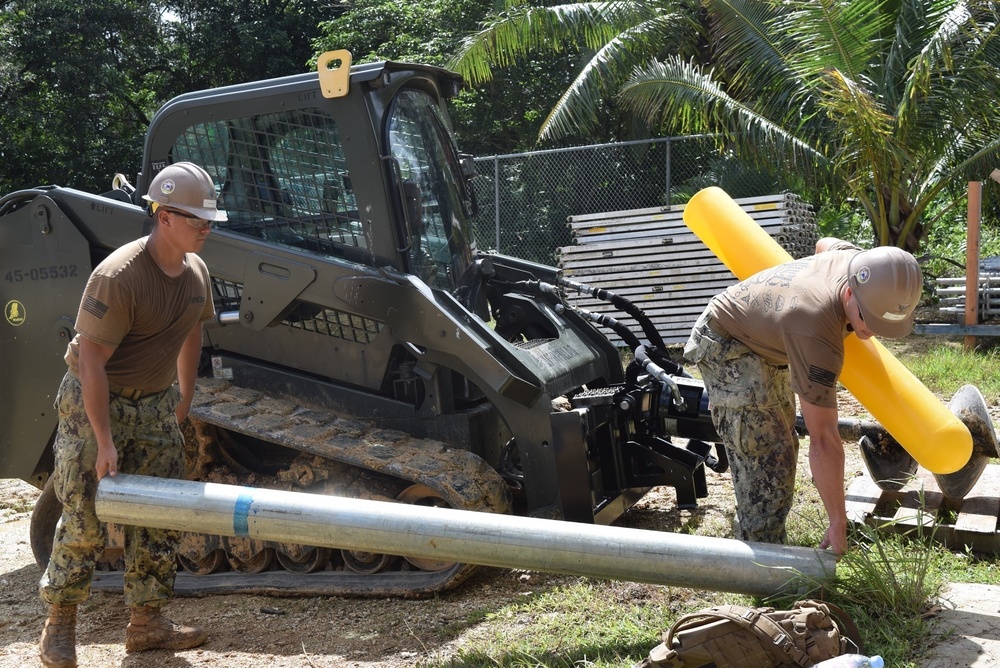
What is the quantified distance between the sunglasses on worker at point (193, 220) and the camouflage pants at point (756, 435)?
7.34 feet

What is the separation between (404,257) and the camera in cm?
531

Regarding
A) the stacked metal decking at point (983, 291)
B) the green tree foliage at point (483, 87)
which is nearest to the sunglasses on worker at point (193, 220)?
the stacked metal decking at point (983, 291)

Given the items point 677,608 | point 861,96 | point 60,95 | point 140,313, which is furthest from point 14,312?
point 60,95

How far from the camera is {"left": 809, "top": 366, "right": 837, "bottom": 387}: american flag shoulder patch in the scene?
12.2 ft

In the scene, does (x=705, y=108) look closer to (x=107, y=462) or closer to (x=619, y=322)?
(x=619, y=322)

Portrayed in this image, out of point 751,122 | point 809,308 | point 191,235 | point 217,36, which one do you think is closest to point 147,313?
point 191,235

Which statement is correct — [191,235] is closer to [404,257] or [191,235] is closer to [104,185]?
[404,257]

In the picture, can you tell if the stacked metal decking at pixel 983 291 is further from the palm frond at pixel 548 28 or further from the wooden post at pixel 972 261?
the palm frond at pixel 548 28

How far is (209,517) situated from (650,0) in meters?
12.7

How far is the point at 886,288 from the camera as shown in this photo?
3.62m

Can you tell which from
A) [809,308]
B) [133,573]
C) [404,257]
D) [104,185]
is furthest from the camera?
[104,185]

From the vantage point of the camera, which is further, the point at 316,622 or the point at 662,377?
the point at 662,377

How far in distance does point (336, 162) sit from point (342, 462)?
63.4 inches

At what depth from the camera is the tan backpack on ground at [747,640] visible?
3.36 metres
